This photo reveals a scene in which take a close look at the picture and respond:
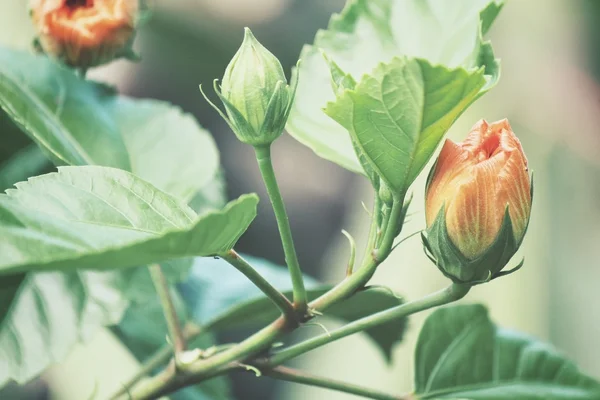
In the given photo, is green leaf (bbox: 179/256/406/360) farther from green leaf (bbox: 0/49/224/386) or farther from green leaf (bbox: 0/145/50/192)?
green leaf (bbox: 0/145/50/192)

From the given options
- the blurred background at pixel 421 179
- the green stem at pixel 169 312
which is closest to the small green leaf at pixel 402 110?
the green stem at pixel 169 312

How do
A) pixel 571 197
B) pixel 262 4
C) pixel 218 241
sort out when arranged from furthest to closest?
pixel 262 4
pixel 571 197
pixel 218 241

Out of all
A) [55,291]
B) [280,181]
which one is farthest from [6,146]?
[280,181]

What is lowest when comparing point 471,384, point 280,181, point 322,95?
point 471,384

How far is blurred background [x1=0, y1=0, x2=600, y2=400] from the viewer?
164 cm

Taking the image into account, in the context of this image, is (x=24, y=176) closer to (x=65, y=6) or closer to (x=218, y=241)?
(x=65, y=6)

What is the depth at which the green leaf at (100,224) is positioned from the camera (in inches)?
13.8

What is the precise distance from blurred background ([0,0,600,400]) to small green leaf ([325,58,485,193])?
1.14m

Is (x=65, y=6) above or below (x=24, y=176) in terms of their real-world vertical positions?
above

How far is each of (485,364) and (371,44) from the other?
32 centimetres

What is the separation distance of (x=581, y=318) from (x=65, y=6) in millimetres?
1445

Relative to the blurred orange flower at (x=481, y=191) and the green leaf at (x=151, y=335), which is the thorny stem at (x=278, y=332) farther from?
the green leaf at (x=151, y=335)

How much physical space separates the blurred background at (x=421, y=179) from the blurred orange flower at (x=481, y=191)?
1.14 metres

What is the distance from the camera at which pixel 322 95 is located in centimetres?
65
